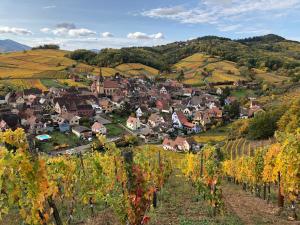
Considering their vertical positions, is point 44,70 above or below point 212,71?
below

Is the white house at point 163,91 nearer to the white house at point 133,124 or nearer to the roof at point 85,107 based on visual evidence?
the roof at point 85,107

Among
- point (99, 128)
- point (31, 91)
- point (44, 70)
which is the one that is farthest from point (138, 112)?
point (44, 70)

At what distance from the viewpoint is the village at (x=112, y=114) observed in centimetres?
7531

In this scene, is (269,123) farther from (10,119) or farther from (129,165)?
(129,165)

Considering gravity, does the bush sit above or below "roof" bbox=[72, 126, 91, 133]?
above

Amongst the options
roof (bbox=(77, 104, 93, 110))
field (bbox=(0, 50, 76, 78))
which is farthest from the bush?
field (bbox=(0, 50, 76, 78))

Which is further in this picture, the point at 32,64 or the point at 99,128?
the point at 32,64

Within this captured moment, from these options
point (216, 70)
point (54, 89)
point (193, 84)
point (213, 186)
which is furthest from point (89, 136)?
point (216, 70)

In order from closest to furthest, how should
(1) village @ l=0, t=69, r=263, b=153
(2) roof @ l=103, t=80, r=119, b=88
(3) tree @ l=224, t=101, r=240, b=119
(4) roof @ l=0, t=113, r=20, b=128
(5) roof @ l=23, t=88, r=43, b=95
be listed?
(1) village @ l=0, t=69, r=263, b=153
(4) roof @ l=0, t=113, r=20, b=128
(3) tree @ l=224, t=101, r=240, b=119
(5) roof @ l=23, t=88, r=43, b=95
(2) roof @ l=103, t=80, r=119, b=88

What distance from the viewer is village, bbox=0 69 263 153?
2965 inches

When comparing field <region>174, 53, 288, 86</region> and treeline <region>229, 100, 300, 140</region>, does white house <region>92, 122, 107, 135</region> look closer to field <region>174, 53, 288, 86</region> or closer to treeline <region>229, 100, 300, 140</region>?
treeline <region>229, 100, 300, 140</region>

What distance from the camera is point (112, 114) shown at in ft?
326

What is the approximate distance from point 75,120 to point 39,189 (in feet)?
256

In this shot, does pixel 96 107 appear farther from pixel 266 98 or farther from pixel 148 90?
pixel 266 98
